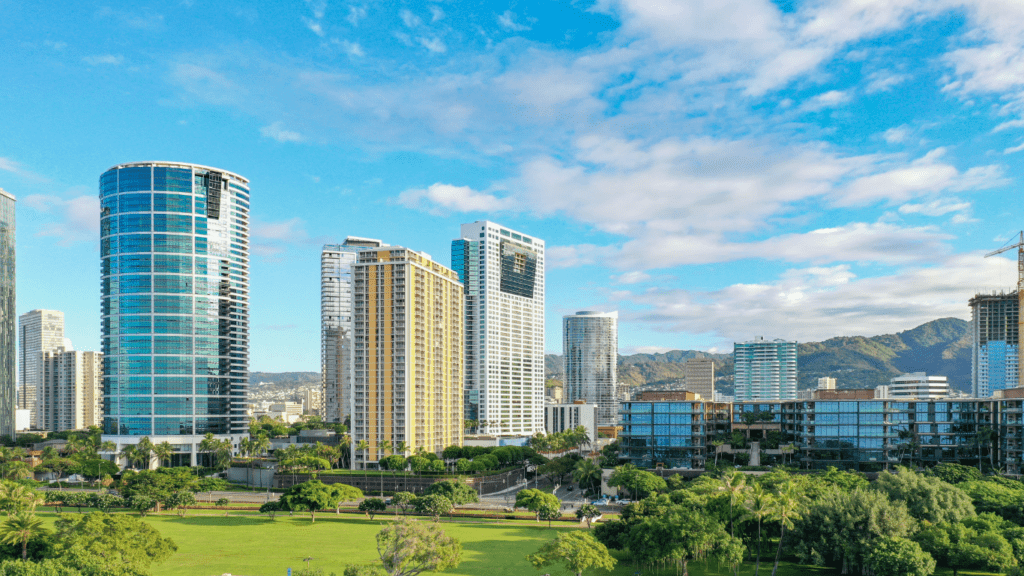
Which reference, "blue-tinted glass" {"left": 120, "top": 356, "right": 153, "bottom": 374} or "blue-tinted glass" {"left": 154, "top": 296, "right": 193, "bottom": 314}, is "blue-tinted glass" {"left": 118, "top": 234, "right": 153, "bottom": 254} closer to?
"blue-tinted glass" {"left": 154, "top": 296, "right": 193, "bottom": 314}

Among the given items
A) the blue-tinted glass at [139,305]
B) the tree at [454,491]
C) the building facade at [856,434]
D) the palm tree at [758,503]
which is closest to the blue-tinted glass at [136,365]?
the blue-tinted glass at [139,305]

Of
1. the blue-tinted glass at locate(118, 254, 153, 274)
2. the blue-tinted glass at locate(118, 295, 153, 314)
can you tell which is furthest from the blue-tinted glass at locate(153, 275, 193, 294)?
the blue-tinted glass at locate(118, 295, 153, 314)

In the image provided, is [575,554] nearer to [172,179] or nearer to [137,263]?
[137,263]

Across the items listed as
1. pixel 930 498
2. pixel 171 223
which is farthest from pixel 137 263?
pixel 930 498

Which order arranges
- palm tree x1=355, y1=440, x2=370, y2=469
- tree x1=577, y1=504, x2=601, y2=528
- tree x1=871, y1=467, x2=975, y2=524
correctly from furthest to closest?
palm tree x1=355, y1=440, x2=370, y2=469, tree x1=577, y1=504, x2=601, y2=528, tree x1=871, y1=467, x2=975, y2=524

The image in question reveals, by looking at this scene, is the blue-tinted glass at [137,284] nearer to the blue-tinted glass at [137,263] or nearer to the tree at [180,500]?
the blue-tinted glass at [137,263]

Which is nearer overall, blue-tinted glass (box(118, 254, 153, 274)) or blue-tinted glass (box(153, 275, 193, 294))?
blue-tinted glass (box(118, 254, 153, 274))
